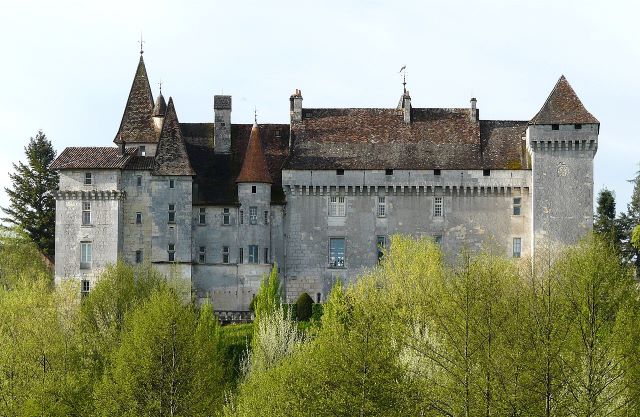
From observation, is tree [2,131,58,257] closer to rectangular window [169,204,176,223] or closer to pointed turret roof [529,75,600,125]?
rectangular window [169,204,176,223]

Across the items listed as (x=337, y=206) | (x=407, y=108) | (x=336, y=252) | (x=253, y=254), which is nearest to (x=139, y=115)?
(x=253, y=254)

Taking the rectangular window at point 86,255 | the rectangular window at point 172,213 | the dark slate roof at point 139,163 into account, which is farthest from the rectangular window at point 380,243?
the rectangular window at point 86,255

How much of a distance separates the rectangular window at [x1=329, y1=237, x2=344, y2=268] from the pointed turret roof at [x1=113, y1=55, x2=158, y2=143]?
11.1 m

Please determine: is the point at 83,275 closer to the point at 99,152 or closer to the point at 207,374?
the point at 99,152

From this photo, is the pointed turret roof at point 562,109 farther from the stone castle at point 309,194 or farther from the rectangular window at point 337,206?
the rectangular window at point 337,206

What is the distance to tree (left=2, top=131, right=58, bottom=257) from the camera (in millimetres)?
94438

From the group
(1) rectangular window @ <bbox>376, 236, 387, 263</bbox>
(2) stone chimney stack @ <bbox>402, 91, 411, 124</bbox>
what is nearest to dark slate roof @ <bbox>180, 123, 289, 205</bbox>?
(1) rectangular window @ <bbox>376, 236, 387, 263</bbox>

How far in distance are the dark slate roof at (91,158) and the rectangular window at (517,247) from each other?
20970mm

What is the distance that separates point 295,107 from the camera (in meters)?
84.9

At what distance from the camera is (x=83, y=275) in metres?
79.6

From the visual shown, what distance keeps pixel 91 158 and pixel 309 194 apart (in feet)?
38.8

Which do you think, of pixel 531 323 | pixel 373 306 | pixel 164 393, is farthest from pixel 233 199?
pixel 531 323

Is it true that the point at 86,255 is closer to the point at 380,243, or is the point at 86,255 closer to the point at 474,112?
the point at 380,243

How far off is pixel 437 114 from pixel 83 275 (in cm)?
2147
